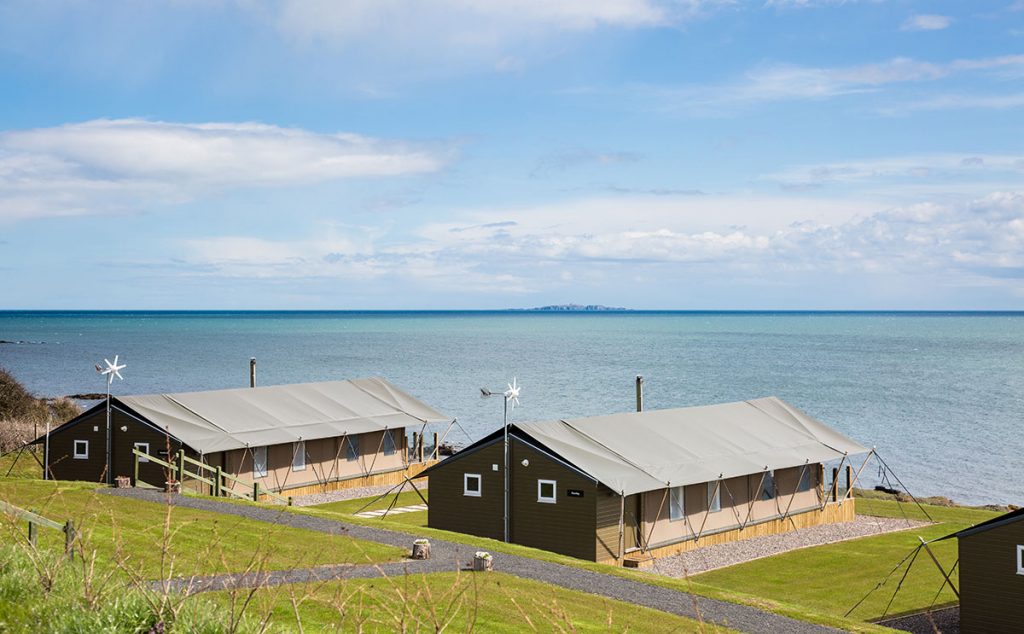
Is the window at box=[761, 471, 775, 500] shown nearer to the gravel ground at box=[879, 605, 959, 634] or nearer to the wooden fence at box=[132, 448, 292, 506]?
the gravel ground at box=[879, 605, 959, 634]

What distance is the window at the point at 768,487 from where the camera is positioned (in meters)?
38.3

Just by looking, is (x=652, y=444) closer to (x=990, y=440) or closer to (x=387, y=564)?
(x=387, y=564)

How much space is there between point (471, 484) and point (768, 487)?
11.1 meters

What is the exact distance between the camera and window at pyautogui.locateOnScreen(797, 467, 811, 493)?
40188 millimetres

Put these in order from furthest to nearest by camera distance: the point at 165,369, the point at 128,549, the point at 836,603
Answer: the point at 165,369 → the point at 836,603 → the point at 128,549

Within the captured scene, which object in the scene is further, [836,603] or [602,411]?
[602,411]

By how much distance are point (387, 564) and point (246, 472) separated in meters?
19.9

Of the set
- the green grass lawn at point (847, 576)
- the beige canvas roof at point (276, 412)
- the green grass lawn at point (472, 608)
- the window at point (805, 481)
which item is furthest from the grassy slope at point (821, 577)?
the beige canvas roof at point (276, 412)

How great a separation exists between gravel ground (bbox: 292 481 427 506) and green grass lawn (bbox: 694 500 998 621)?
1548 cm

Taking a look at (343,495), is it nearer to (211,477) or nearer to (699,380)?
(211,477)

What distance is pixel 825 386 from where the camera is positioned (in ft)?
385

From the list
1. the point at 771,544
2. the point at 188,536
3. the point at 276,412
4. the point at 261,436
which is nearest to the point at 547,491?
the point at 771,544

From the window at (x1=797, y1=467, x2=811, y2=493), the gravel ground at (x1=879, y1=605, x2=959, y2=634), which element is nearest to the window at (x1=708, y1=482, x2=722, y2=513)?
the window at (x1=797, y1=467, x2=811, y2=493)

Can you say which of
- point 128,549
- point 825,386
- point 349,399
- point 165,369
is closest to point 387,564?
point 128,549
